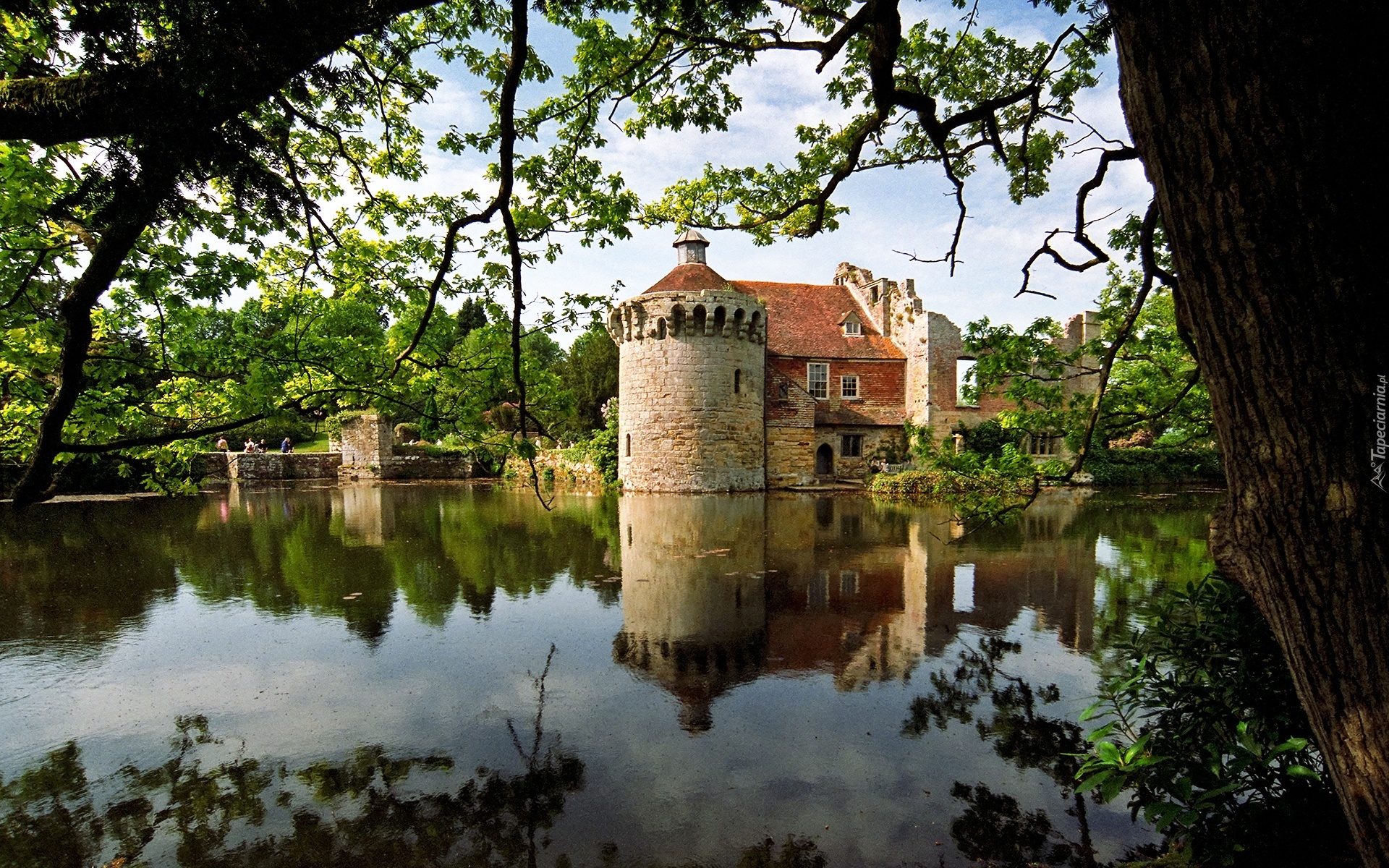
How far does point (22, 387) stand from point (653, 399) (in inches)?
733

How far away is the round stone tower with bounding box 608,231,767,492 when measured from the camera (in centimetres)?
2323

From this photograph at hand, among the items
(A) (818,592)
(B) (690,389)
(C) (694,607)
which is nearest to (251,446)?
(B) (690,389)

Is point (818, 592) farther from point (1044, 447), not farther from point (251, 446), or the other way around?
point (251, 446)

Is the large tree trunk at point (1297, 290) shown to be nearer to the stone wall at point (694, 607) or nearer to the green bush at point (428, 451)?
the stone wall at point (694, 607)

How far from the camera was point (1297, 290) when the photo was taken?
1670 millimetres

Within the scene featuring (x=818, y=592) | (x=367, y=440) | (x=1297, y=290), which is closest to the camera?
(x=1297, y=290)

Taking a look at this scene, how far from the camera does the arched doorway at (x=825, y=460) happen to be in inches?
1083

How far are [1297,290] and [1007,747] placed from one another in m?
4.51

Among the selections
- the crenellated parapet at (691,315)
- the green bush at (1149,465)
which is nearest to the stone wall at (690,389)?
the crenellated parapet at (691,315)

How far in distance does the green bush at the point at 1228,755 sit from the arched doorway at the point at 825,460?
23.7 m

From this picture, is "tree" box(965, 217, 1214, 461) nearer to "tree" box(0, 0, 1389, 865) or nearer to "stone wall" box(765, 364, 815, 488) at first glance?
"tree" box(0, 0, 1389, 865)

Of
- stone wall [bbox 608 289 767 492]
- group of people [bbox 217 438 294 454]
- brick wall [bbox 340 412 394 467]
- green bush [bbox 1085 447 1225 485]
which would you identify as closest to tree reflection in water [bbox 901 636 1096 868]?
stone wall [bbox 608 289 767 492]

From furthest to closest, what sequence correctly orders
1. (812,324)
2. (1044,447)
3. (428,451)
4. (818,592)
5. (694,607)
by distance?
(428,451)
(1044,447)
(812,324)
(818,592)
(694,607)

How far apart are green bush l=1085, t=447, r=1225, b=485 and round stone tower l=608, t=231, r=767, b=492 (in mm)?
15481
